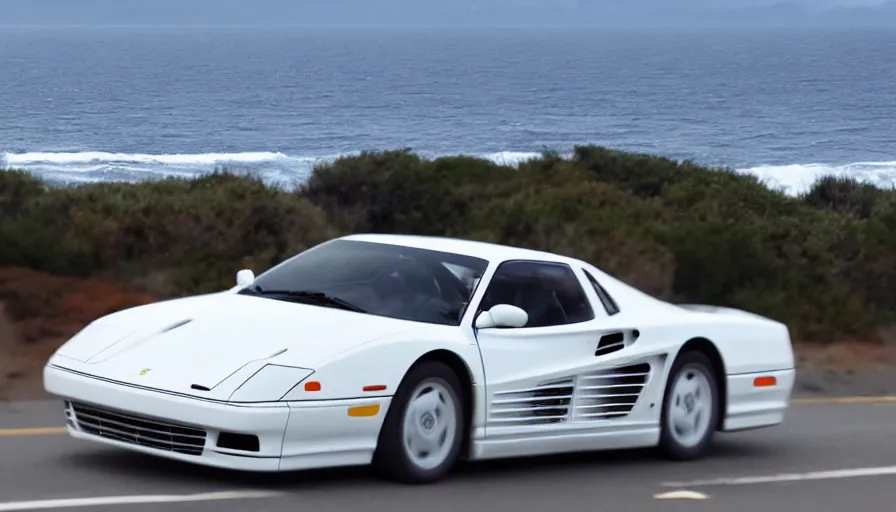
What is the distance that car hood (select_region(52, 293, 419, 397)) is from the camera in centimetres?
673

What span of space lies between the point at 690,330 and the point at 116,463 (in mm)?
3405

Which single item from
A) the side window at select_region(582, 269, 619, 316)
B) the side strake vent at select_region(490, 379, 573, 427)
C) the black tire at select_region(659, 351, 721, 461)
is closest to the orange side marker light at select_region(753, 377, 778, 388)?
the black tire at select_region(659, 351, 721, 461)

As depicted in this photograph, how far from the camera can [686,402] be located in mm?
8594

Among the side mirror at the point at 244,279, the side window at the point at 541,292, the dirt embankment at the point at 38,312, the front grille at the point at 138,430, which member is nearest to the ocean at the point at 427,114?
the dirt embankment at the point at 38,312

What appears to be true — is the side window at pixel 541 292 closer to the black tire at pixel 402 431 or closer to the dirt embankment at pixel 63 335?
the black tire at pixel 402 431

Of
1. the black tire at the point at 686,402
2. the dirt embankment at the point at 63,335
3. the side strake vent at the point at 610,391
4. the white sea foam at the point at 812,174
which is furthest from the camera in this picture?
the white sea foam at the point at 812,174

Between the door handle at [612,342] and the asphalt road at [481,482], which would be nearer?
the asphalt road at [481,482]

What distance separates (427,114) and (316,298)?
76.9 m

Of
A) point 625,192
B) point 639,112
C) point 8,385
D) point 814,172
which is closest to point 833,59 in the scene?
point 639,112

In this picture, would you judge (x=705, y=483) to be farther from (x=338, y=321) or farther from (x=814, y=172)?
(x=814, y=172)

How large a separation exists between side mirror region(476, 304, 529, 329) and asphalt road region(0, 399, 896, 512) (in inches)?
Answer: 31.7

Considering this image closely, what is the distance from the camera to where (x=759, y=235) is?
1788 centimetres

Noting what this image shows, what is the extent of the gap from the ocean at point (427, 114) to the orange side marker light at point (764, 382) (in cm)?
2162

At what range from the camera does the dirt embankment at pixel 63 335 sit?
1112cm
